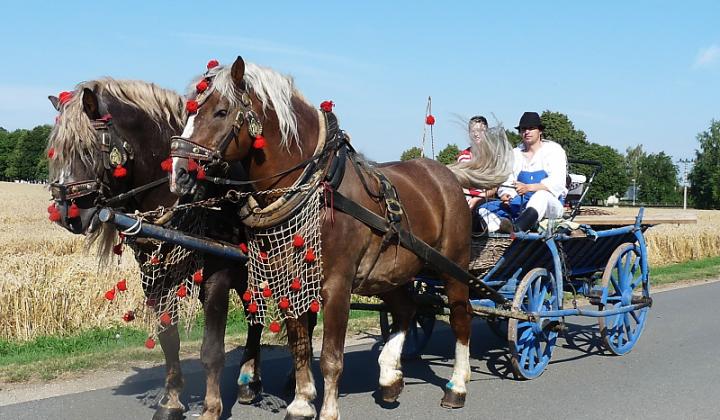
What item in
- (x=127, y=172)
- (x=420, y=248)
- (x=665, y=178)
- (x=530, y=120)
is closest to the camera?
(x=127, y=172)

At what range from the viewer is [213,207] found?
4395 mm

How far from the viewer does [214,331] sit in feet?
14.9

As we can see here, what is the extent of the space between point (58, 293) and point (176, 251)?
4454 mm

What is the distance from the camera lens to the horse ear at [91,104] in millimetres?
4164

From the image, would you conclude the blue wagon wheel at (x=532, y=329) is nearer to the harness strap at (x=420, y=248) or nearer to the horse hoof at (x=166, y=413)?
the harness strap at (x=420, y=248)

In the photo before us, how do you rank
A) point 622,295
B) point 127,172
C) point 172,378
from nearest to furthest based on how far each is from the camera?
point 127,172, point 172,378, point 622,295

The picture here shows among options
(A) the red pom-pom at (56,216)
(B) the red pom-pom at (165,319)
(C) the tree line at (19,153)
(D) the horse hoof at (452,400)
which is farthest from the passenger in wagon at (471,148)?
(C) the tree line at (19,153)

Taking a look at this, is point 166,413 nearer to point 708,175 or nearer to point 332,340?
point 332,340

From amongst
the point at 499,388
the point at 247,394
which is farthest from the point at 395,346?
the point at 247,394

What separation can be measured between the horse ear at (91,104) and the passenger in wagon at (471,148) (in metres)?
3.27

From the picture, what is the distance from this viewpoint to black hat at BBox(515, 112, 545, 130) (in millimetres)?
6625

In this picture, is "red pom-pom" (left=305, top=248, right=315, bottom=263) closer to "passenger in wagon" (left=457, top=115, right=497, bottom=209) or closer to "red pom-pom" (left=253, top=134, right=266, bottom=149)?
"red pom-pom" (left=253, top=134, right=266, bottom=149)

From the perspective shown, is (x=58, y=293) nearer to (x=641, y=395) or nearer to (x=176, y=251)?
(x=176, y=251)

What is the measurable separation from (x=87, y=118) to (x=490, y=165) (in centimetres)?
341
